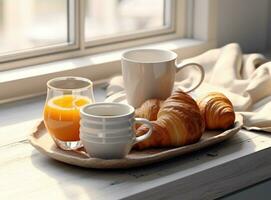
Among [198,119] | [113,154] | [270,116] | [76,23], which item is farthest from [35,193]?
[76,23]

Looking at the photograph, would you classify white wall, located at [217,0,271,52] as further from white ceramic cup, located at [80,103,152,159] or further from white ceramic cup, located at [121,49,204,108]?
white ceramic cup, located at [80,103,152,159]

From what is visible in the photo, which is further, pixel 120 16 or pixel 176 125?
pixel 120 16

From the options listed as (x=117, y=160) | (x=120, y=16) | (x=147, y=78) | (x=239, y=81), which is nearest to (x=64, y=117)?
(x=117, y=160)

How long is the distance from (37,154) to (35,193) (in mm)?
181

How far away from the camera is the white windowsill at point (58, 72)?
171 cm

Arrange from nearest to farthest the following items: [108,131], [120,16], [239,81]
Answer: [108,131] → [239,81] → [120,16]

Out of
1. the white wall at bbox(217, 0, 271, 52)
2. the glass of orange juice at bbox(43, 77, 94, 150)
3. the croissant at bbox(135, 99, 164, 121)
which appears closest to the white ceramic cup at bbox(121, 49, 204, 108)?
the croissant at bbox(135, 99, 164, 121)

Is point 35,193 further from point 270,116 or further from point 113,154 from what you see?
point 270,116

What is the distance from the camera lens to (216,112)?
Result: 4.85ft

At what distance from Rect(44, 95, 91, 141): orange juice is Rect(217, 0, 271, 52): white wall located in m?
0.79

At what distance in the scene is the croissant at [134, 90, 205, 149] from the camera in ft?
4.54

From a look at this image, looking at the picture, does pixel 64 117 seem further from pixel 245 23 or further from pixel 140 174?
pixel 245 23

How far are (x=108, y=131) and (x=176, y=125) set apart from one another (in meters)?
0.15

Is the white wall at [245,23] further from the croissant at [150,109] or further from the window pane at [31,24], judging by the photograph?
the croissant at [150,109]
